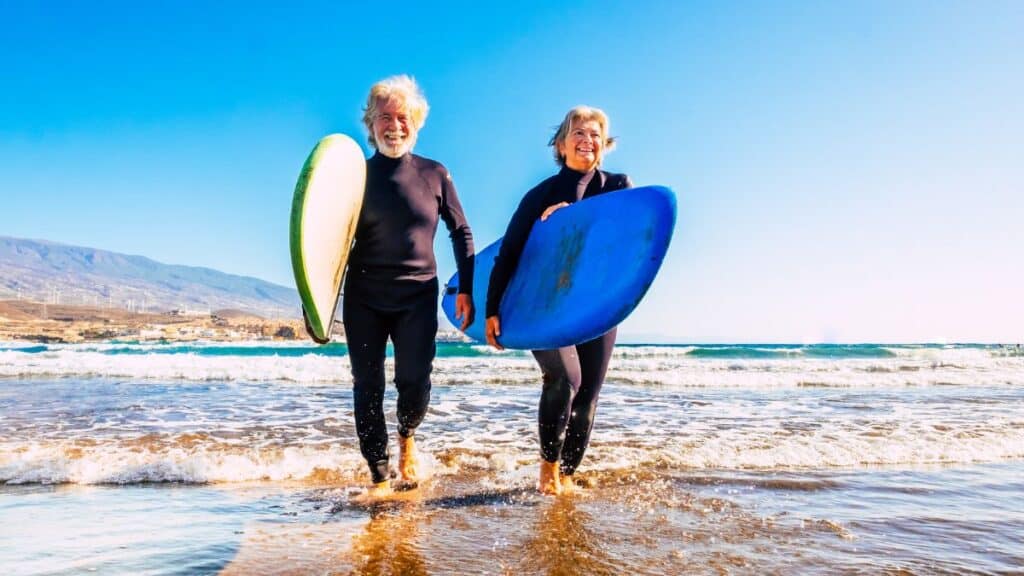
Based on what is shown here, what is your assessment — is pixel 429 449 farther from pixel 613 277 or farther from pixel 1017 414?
pixel 1017 414

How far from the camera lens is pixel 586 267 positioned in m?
3.19

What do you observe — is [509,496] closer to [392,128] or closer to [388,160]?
[388,160]

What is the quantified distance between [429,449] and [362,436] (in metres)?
1.83

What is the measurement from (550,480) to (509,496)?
23cm

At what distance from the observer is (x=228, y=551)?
255cm

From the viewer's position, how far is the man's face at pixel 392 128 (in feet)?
11.0

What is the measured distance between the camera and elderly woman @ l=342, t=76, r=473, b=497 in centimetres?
332

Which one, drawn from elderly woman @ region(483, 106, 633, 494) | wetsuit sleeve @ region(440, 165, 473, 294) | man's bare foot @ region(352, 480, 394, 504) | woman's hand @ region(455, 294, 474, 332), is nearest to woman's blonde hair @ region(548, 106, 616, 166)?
elderly woman @ region(483, 106, 633, 494)

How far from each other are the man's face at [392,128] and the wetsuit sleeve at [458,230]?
0.28 metres

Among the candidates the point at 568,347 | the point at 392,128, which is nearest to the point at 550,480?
the point at 568,347

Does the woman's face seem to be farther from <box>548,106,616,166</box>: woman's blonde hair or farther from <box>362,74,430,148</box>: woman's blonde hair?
<box>362,74,430,148</box>: woman's blonde hair

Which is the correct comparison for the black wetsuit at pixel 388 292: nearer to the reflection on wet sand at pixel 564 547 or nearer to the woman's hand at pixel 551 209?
the woman's hand at pixel 551 209

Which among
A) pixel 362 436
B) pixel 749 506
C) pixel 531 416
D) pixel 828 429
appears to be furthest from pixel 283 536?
pixel 828 429

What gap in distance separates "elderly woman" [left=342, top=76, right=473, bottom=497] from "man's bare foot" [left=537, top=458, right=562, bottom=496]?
0.75 metres
